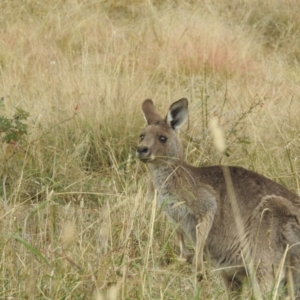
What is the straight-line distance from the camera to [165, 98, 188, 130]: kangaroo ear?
5301 millimetres

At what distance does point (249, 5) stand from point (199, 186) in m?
5.70

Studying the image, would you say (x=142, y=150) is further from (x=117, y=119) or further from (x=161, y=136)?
(x=117, y=119)

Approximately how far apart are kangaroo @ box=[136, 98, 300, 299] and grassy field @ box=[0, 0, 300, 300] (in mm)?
143

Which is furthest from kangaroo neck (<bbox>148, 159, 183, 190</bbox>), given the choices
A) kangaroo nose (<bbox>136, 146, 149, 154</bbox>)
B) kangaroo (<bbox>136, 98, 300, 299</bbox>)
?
kangaroo nose (<bbox>136, 146, 149, 154</bbox>)

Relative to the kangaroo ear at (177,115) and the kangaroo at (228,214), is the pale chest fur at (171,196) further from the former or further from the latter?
the kangaroo ear at (177,115)

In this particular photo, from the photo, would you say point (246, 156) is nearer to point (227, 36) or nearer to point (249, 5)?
point (227, 36)

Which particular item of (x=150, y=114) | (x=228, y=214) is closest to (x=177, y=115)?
(x=150, y=114)

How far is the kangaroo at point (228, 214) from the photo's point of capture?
4.57 m

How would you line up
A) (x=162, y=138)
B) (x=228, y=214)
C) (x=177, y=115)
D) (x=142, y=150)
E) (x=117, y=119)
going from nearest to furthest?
(x=228, y=214)
(x=142, y=150)
(x=162, y=138)
(x=177, y=115)
(x=117, y=119)

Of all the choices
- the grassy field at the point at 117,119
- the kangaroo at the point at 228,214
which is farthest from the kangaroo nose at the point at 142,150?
the grassy field at the point at 117,119

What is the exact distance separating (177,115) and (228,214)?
743 millimetres

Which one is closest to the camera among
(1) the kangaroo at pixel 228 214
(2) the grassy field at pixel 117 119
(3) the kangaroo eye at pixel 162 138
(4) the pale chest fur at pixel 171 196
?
(2) the grassy field at pixel 117 119

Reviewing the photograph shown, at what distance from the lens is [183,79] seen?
320 inches

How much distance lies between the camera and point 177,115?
210 inches
